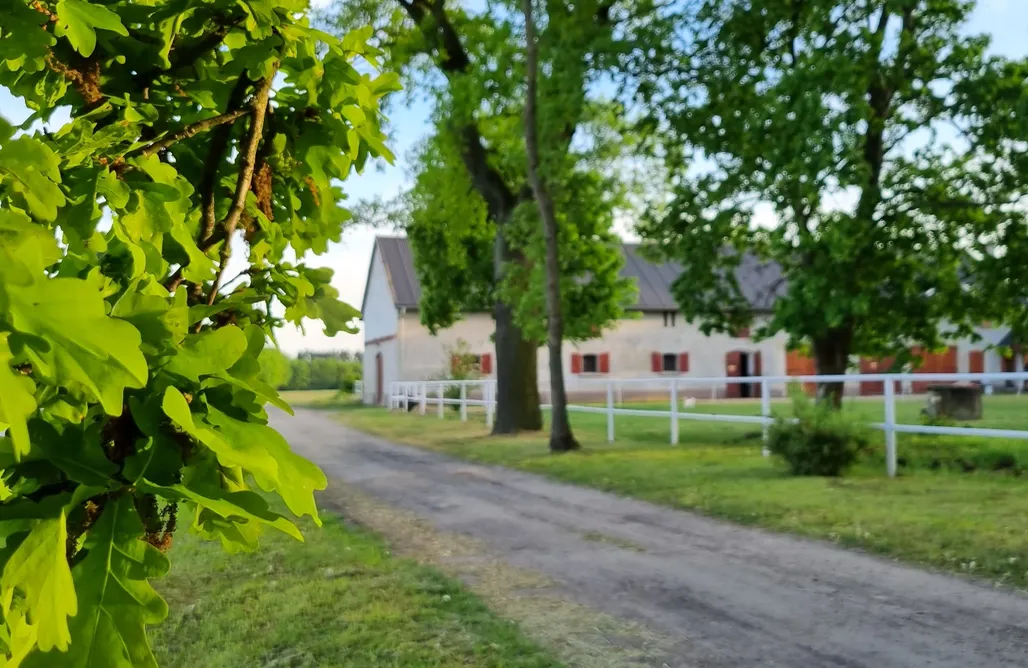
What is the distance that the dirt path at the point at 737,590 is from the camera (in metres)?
4.21

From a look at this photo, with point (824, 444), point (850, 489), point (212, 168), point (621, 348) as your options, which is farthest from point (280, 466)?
point (621, 348)

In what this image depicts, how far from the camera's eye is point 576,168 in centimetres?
1750

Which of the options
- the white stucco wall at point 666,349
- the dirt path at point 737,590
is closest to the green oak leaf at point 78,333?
the dirt path at point 737,590

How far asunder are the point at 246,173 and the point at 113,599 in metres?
0.96

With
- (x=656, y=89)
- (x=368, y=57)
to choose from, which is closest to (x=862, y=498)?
(x=368, y=57)

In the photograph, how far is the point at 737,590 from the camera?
538cm

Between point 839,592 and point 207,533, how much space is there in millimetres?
4554

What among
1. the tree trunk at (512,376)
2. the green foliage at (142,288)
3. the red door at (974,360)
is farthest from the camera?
the red door at (974,360)

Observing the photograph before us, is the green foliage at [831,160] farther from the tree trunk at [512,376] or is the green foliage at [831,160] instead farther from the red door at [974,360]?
the red door at [974,360]

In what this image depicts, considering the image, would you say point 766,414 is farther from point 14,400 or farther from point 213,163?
point 14,400

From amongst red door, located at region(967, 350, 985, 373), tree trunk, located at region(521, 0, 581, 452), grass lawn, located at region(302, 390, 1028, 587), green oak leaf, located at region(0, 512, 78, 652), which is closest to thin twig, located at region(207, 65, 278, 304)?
green oak leaf, located at region(0, 512, 78, 652)

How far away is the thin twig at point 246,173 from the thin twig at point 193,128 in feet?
0.14

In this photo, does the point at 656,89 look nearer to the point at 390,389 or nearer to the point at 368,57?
the point at 368,57

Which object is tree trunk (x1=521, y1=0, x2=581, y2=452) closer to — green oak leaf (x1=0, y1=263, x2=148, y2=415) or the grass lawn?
the grass lawn
